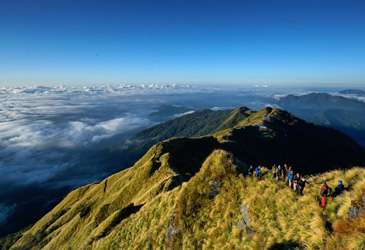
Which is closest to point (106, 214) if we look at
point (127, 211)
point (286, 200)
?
point (127, 211)

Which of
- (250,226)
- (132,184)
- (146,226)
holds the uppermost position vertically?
(250,226)

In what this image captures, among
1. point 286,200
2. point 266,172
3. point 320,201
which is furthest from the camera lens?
point 266,172

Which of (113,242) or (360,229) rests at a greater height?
(360,229)

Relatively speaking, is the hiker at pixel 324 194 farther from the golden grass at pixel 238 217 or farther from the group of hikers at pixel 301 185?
the golden grass at pixel 238 217

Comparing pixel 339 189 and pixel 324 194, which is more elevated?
pixel 339 189

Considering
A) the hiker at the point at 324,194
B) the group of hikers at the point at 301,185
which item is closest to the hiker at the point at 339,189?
the group of hikers at the point at 301,185

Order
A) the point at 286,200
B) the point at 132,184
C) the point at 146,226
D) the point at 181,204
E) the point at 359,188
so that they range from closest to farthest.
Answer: the point at 359,188 → the point at 286,200 → the point at 181,204 → the point at 146,226 → the point at 132,184

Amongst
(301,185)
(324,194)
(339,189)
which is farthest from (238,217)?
(339,189)

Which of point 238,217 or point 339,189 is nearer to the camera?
point 339,189

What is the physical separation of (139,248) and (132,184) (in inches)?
3519

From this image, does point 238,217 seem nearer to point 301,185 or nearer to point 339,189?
point 301,185

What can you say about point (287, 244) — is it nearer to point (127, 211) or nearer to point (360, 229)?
point (360, 229)

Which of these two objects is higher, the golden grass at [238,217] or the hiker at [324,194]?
the hiker at [324,194]

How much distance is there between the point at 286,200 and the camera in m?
21.5
